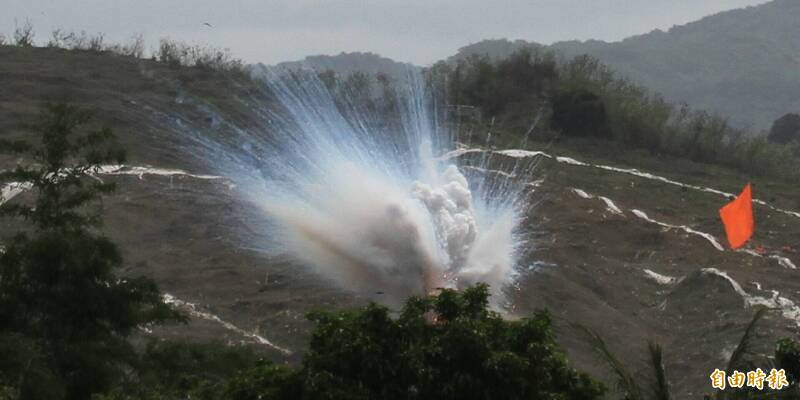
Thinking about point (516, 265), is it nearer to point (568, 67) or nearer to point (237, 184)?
point (237, 184)

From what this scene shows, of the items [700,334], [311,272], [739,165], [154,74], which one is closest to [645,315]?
[700,334]

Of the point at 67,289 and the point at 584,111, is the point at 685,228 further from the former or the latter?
the point at 67,289

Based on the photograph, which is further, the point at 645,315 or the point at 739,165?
the point at 739,165

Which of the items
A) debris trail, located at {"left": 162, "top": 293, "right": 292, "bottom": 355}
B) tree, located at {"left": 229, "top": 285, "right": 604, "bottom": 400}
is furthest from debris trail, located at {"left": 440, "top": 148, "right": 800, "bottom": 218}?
tree, located at {"left": 229, "top": 285, "right": 604, "bottom": 400}

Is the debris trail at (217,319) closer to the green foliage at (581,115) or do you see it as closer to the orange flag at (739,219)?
the orange flag at (739,219)

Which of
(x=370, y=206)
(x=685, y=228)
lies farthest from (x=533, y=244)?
(x=370, y=206)

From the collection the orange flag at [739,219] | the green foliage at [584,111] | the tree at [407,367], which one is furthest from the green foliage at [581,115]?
the tree at [407,367]
